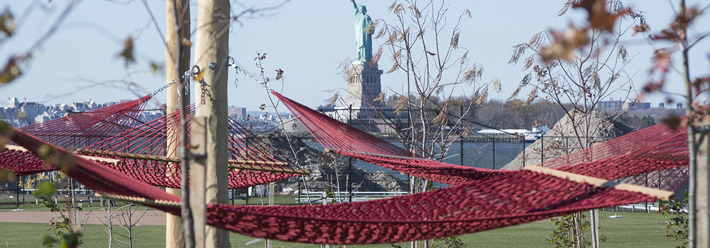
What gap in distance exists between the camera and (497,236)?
6488 mm

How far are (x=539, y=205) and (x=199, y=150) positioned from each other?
1.02 metres

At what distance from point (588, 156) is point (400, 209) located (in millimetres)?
1268

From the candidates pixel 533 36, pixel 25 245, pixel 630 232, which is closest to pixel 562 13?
pixel 533 36

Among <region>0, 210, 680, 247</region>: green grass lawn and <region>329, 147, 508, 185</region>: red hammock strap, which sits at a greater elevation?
<region>329, 147, 508, 185</region>: red hammock strap

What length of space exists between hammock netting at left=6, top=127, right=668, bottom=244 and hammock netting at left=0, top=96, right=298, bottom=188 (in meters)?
1.05

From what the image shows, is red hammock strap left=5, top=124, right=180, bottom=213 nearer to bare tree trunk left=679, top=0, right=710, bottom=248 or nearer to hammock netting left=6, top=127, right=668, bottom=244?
hammock netting left=6, top=127, right=668, bottom=244

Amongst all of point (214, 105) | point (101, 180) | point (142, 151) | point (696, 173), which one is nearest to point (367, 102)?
point (142, 151)

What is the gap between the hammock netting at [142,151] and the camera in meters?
2.94

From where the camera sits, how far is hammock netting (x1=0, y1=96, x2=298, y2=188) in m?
2.94

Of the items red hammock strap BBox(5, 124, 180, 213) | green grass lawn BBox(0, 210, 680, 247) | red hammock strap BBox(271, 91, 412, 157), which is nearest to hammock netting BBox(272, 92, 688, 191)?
red hammock strap BBox(271, 91, 412, 157)

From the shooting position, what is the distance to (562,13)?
395 cm

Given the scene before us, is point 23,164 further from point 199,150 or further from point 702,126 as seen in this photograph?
point 702,126

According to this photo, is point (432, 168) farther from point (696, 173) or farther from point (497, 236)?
point (497, 236)

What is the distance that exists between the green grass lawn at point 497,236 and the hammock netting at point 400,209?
3714 millimetres
